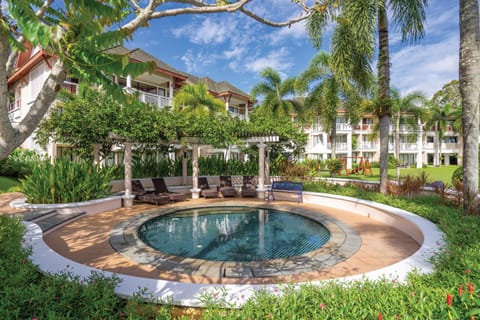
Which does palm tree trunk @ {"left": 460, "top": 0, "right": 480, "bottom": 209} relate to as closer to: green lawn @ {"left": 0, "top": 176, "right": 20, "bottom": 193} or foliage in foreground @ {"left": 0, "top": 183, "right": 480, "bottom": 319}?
foliage in foreground @ {"left": 0, "top": 183, "right": 480, "bottom": 319}

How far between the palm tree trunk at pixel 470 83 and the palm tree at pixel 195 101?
16.1m

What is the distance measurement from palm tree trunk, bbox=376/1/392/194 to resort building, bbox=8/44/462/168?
1138 cm

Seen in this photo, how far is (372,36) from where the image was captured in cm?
1074

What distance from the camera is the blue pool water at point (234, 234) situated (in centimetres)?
692

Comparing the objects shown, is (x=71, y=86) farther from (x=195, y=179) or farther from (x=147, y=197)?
(x=195, y=179)

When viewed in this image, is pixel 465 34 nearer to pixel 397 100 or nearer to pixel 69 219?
pixel 69 219

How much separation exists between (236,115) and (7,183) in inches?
741

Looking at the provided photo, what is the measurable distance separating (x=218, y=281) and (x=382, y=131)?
10708 millimetres

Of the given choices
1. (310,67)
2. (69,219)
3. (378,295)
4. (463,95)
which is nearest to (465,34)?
(463,95)

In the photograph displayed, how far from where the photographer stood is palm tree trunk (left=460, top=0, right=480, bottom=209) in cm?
745

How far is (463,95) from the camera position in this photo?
7.81 m

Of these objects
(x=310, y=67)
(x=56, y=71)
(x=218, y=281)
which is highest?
(x=310, y=67)

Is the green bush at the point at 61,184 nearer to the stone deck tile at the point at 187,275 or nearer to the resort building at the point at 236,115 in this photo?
the stone deck tile at the point at 187,275

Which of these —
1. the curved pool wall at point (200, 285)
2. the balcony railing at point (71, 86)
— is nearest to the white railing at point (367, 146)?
the curved pool wall at point (200, 285)
